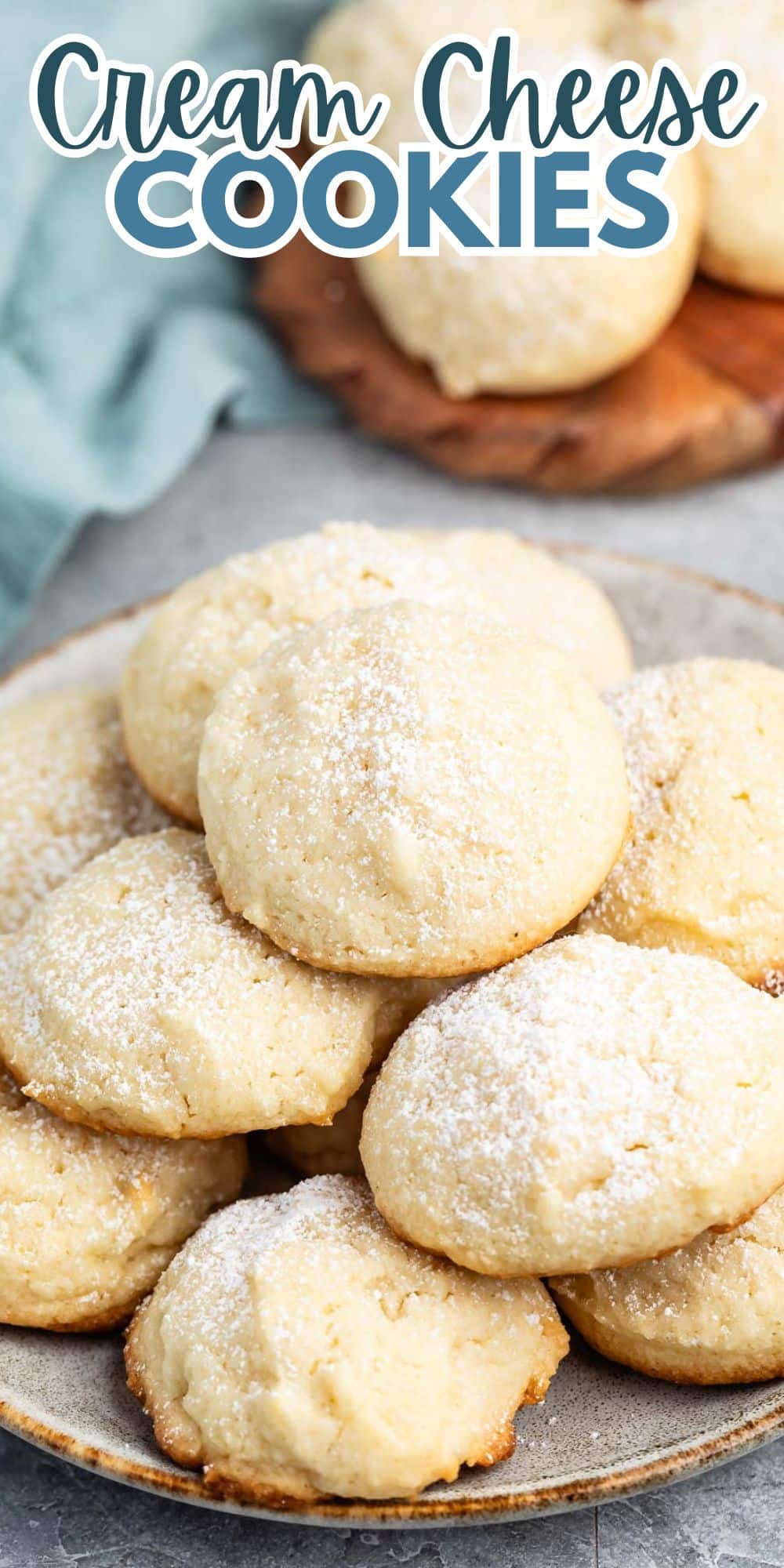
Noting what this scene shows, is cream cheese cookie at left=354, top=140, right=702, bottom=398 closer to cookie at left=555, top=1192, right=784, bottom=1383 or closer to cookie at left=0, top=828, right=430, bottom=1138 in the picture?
cookie at left=0, top=828, right=430, bottom=1138

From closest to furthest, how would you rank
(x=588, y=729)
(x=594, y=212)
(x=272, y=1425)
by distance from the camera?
1. (x=272, y=1425)
2. (x=588, y=729)
3. (x=594, y=212)

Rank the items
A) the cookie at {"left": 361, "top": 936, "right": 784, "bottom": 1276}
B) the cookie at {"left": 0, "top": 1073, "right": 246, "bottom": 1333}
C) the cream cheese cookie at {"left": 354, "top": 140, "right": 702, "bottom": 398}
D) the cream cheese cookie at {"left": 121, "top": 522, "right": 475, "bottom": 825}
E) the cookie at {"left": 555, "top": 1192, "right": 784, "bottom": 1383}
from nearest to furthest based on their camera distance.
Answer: the cookie at {"left": 361, "top": 936, "right": 784, "bottom": 1276} → the cookie at {"left": 555, "top": 1192, "right": 784, "bottom": 1383} → the cookie at {"left": 0, "top": 1073, "right": 246, "bottom": 1333} → the cream cheese cookie at {"left": 121, "top": 522, "right": 475, "bottom": 825} → the cream cheese cookie at {"left": 354, "top": 140, "right": 702, "bottom": 398}

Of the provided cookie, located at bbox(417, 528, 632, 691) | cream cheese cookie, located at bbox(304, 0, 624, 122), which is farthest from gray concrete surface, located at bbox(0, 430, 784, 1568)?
cookie, located at bbox(417, 528, 632, 691)

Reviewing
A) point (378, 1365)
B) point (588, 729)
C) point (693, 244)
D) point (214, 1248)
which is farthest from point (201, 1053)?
point (693, 244)

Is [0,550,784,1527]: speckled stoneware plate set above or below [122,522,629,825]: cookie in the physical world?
below

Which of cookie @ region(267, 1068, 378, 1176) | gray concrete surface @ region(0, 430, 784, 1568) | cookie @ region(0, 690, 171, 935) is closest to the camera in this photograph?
cookie @ region(267, 1068, 378, 1176)

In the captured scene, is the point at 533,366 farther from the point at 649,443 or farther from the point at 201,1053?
the point at 201,1053
